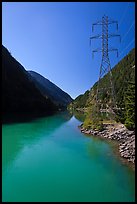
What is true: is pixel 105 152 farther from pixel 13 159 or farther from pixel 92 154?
pixel 13 159

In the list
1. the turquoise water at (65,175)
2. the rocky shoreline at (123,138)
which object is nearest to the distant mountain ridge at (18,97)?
the rocky shoreline at (123,138)

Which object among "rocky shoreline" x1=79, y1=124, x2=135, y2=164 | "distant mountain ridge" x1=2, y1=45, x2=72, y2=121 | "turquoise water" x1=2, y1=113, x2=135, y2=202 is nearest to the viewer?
"turquoise water" x1=2, y1=113, x2=135, y2=202

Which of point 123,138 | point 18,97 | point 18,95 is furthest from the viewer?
point 18,95

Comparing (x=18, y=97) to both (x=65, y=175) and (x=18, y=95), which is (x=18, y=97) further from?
(x=65, y=175)

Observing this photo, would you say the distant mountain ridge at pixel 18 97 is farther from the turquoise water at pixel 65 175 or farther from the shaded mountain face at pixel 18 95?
the turquoise water at pixel 65 175

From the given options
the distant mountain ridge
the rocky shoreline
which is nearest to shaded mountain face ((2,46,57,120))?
the distant mountain ridge

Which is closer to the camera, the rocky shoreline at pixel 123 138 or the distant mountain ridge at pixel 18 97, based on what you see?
the rocky shoreline at pixel 123 138

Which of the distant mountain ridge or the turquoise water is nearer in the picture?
the turquoise water

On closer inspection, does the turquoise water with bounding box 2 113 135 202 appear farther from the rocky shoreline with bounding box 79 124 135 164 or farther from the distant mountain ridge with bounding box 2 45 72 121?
the distant mountain ridge with bounding box 2 45 72 121

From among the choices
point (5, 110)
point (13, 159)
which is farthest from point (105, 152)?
point (5, 110)

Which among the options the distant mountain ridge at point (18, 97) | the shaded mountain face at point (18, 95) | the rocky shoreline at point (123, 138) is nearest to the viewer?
A: the rocky shoreline at point (123, 138)

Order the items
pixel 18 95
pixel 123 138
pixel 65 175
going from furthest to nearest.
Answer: pixel 18 95 < pixel 123 138 < pixel 65 175

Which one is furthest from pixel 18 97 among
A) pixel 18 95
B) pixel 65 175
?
pixel 65 175

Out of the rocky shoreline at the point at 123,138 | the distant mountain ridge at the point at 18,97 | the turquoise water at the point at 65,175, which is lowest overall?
the turquoise water at the point at 65,175
